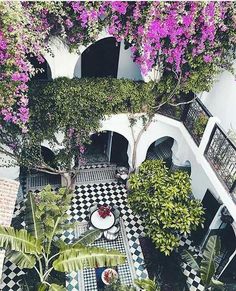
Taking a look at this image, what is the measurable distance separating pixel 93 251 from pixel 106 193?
6.12 metres

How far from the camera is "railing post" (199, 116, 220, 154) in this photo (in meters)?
9.86

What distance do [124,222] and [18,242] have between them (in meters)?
6.10

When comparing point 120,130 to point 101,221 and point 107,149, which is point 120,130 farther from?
point 101,221

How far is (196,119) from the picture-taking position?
11.2 meters

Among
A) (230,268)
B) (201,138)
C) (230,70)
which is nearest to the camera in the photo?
(230,70)

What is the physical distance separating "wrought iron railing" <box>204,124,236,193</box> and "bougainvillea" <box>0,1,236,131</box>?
83.3 inches

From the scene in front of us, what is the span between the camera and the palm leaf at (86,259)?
8.22 m

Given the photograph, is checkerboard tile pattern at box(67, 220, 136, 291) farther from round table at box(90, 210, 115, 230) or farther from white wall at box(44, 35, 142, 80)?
white wall at box(44, 35, 142, 80)

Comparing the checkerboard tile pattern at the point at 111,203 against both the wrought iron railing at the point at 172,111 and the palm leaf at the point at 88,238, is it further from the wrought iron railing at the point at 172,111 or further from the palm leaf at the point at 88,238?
the wrought iron railing at the point at 172,111

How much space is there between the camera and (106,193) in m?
14.5

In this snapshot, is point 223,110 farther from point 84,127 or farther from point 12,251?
point 12,251

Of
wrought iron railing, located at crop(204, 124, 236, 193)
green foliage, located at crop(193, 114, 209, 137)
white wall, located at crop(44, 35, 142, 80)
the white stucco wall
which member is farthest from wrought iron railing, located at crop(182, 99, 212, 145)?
white wall, located at crop(44, 35, 142, 80)

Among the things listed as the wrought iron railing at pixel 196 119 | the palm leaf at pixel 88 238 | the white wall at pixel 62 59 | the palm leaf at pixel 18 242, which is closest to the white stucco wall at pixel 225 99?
the wrought iron railing at pixel 196 119

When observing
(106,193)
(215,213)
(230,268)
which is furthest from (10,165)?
(230,268)
